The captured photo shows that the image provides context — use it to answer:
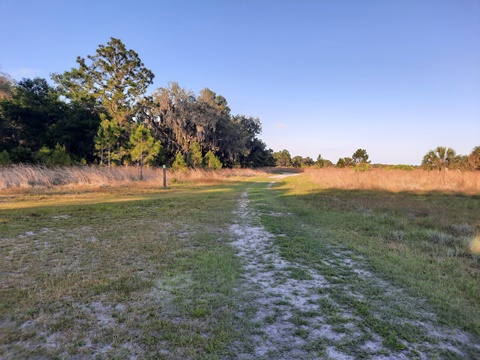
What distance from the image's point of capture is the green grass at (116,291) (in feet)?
7.66

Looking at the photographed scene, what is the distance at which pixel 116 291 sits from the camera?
3.29 meters

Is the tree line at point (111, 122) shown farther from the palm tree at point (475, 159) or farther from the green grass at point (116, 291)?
the palm tree at point (475, 159)

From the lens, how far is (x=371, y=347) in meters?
2.37

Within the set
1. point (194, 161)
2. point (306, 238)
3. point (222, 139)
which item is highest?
point (222, 139)

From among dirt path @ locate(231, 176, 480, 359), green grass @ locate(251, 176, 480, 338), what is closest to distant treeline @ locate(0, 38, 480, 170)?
green grass @ locate(251, 176, 480, 338)

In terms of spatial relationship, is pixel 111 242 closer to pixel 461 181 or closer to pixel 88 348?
pixel 88 348

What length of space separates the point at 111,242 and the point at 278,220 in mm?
4531

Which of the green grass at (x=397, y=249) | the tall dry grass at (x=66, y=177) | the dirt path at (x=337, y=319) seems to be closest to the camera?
the dirt path at (x=337, y=319)

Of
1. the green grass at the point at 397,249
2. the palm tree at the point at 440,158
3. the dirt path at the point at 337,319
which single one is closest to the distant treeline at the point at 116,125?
the palm tree at the point at 440,158

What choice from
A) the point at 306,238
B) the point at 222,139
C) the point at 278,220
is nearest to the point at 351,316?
the point at 306,238

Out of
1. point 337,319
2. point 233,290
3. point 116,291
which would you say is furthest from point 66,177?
point 337,319

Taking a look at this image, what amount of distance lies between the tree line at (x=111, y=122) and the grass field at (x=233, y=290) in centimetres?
1548

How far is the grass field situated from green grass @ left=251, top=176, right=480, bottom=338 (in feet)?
0.09

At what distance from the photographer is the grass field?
2371 millimetres
